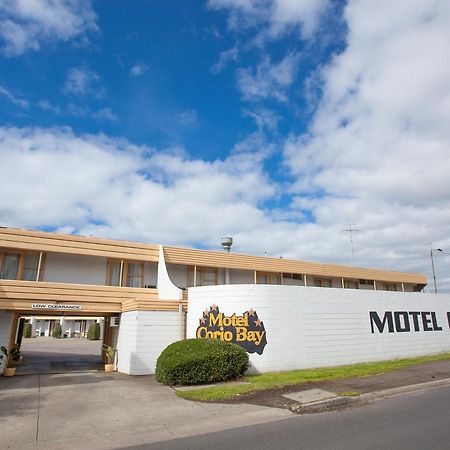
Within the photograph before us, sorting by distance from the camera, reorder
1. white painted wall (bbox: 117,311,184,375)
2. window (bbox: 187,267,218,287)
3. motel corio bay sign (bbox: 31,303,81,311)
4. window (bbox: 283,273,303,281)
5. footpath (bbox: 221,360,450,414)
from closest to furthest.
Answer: footpath (bbox: 221,360,450,414), white painted wall (bbox: 117,311,184,375), motel corio bay sign (bbox: 31,303,81,311), window (bbox: 187,267,218,287), window (bbox: 283,273,303,281)

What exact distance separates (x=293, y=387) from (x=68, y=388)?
301 inches

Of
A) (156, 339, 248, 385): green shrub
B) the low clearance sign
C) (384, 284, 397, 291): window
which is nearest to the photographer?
(156, 339, 248, 385): green shrub

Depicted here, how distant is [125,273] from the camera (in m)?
20.9

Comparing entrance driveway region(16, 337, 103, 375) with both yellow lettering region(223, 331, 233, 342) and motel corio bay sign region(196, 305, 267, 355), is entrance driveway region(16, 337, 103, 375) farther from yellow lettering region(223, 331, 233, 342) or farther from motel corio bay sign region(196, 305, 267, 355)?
yellow lettering region(223, 331, 233, 342)

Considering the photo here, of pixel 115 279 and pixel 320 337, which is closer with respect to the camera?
pixel 320 337

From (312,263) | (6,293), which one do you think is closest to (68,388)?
(6,293)

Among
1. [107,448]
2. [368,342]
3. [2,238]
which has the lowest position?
[107,448]

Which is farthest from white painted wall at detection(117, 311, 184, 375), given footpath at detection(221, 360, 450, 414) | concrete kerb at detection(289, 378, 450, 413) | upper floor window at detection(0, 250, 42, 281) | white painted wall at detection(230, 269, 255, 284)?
concrete kerb at detection(289, 378, 450, 413)

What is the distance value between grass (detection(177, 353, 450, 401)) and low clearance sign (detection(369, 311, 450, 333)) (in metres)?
2.22

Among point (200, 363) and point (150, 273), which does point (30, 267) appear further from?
point (200, 363)

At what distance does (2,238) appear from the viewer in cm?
1745

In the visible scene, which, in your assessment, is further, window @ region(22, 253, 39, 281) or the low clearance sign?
the low clearance sign

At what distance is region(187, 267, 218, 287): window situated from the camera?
22.6 m

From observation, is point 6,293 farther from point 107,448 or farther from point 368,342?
point 368,342
